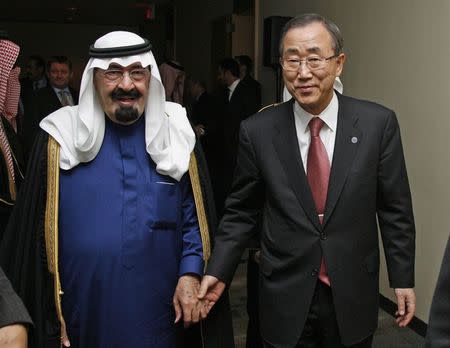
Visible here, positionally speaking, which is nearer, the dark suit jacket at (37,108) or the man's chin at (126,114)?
the man's chin at (126,114)

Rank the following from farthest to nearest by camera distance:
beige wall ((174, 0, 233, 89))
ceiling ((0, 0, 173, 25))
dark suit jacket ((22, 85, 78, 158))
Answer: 1. ceiling ((0, 0, 173, 25))
2. beige wall ((174, 0, 233, 89))
3. dark suit jacket ((22, 85, 78, 158))

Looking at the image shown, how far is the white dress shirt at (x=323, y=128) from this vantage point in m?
1.96

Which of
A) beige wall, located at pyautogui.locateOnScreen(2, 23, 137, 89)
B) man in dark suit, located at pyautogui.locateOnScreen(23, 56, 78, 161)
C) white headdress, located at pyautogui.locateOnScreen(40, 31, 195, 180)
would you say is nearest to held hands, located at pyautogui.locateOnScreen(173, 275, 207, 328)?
white headdress, located at pyautogui.locateOnScreen(40, 31, 195, 180)

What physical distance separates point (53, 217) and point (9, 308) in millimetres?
816

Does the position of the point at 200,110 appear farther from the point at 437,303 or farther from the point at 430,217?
the point at 437,303

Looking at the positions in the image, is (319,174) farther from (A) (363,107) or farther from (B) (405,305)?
(B) (405,305)

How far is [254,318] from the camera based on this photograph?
2.82 m

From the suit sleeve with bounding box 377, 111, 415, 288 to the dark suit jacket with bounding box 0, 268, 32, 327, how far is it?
3.85 ft

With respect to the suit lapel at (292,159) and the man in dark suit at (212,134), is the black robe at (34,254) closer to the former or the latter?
the suit lapel at (292,159)

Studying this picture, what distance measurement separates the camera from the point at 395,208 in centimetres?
196

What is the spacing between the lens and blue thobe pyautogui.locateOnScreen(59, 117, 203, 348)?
2.07 metres

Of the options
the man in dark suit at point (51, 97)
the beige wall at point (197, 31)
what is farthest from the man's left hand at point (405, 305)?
the beige wall at point (197, 31)

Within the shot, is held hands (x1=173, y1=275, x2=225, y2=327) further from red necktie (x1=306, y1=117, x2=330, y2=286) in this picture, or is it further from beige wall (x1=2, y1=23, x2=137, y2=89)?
beige wall (x1=2, y1=23, x2=137, y2=89)

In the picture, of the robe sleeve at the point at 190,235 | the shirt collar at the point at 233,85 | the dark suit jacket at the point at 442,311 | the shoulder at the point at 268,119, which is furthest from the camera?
the shirt collar at the point at 233,85
